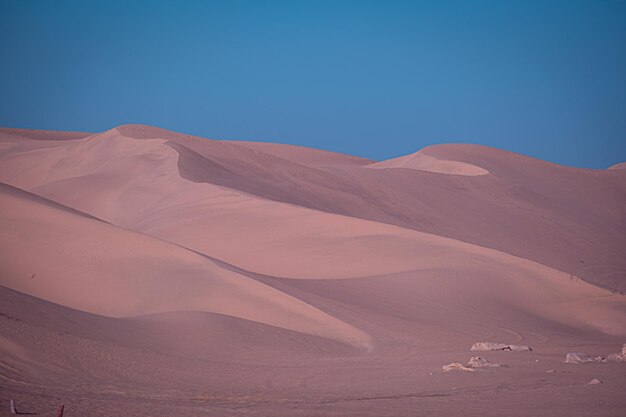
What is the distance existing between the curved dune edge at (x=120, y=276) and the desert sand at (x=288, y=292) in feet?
0.18

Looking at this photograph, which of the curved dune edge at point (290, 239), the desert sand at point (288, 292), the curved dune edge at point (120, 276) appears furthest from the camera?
the curved dune edge at point (290, 239)

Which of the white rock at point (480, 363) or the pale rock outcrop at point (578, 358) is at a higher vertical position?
the pale rock outcrop at point (578, 358)

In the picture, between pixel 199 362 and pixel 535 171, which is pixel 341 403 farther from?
pixel 535 171

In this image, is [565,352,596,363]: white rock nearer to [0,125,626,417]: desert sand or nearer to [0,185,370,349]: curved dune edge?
[0,125,626,417]: desert sand

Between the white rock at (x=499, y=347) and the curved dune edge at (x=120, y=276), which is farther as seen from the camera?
the curved dune edge at (x=120, y=276)

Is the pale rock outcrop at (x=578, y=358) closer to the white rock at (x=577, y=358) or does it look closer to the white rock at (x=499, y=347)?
the white rock at (x=577, y=358)

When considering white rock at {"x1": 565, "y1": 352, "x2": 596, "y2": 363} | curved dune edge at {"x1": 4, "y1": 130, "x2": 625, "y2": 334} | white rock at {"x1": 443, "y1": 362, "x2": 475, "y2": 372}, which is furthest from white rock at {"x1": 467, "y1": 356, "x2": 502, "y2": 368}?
curved dune edge at {"x1": 4, "y1": 130, "x2": 625, "y2": 334}

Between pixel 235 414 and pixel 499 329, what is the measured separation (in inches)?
383

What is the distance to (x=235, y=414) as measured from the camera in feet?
27.9

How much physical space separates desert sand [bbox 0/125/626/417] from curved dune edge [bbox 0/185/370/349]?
55 mm

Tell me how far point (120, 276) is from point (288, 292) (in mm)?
4203

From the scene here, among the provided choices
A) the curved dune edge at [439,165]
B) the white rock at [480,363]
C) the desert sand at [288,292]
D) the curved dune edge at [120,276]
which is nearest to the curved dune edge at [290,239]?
the desert sand at [288,292]

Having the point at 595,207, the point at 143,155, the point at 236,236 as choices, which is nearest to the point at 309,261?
the point at 236,236

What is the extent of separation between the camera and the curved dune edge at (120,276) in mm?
15945
